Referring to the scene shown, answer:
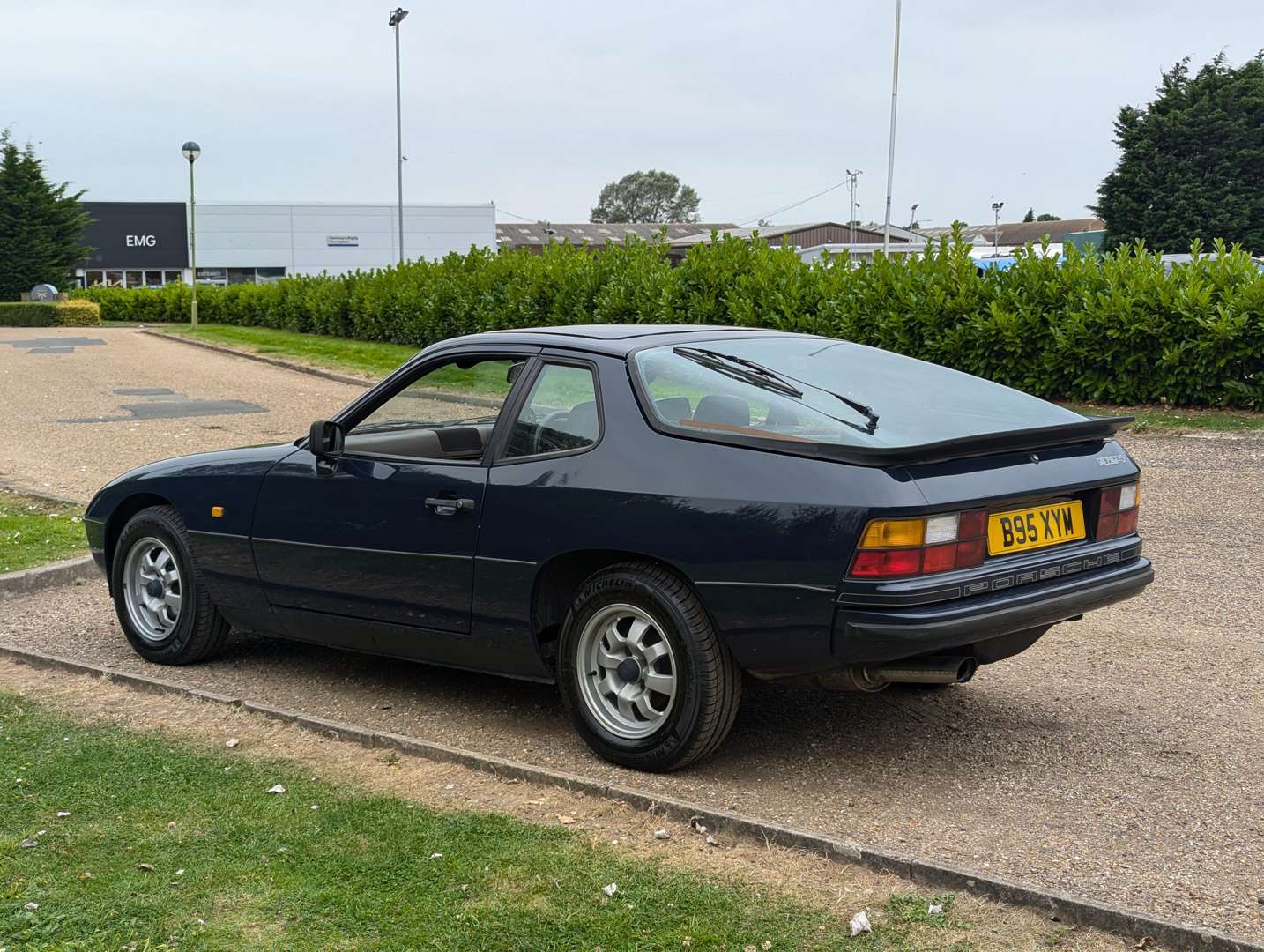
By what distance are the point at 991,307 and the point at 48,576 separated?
10.7m

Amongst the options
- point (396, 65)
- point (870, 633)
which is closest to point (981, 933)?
point (870, 633)

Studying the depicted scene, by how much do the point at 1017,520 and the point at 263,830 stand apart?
2622mm

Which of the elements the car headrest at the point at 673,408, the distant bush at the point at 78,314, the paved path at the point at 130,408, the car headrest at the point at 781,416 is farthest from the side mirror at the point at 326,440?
the distant bush at the point at 78,314

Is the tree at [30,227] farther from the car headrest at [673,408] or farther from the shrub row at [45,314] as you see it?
the car headrest at [673,408]

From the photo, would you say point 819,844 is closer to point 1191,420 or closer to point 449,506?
point 449,506

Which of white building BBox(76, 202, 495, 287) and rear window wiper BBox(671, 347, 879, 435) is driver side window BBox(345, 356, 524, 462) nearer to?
rear window wiper BBox(671, 347, 879, 435)

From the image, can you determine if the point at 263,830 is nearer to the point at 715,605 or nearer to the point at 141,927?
the point at 141,927

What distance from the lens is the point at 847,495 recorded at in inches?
167

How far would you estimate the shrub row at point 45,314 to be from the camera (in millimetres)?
48219

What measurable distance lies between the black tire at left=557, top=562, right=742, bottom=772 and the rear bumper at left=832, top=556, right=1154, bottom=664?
458 millimetres

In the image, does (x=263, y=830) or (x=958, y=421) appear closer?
(x=263, y=830)

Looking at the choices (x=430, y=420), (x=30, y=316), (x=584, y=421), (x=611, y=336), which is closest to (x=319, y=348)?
(x=430, y=420)

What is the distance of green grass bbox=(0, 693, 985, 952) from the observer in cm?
356

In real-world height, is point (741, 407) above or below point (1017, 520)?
above
